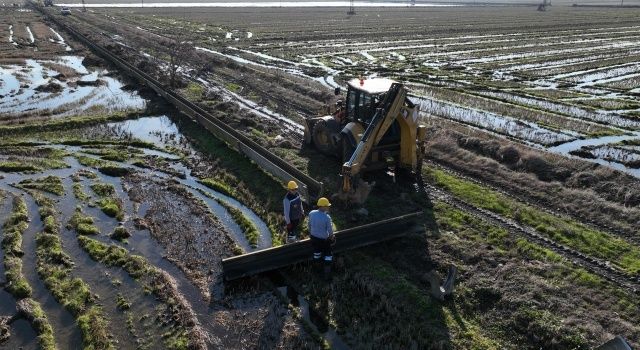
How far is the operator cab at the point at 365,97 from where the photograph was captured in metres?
12.9

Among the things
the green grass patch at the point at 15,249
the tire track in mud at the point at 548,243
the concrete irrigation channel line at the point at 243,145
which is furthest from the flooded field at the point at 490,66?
the green grass patch at the point at 15,249

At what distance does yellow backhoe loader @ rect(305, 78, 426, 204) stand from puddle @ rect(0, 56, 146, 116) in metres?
12.2

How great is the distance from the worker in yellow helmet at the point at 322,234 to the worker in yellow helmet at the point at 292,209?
→ 0.89 m

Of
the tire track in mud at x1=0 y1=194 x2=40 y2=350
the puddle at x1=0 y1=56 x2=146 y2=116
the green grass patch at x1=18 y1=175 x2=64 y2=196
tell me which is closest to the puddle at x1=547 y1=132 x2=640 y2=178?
the green grass patch at x1=18 y1=175 x2=64 y2=196

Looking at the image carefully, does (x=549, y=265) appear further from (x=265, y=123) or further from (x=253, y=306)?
(x=265, y=123)

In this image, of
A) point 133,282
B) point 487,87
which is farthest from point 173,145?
point 487,87

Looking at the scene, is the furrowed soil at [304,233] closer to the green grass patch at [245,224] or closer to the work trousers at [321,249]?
the green grass patch at [245,224]

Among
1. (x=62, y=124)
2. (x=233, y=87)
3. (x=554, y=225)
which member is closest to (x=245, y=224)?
(x=554, y=225)

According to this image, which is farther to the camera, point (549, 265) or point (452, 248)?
point (452, 248)

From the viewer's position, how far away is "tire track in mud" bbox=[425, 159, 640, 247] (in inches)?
425

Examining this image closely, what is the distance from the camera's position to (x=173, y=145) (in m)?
17.2

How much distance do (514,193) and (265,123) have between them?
9.97 meters

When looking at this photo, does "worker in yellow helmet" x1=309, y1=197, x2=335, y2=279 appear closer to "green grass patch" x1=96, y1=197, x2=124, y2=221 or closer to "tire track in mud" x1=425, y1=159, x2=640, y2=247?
"green grass patch" x1=96, y1=197, x2=124, y2=221

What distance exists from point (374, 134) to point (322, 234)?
12.4 feet
